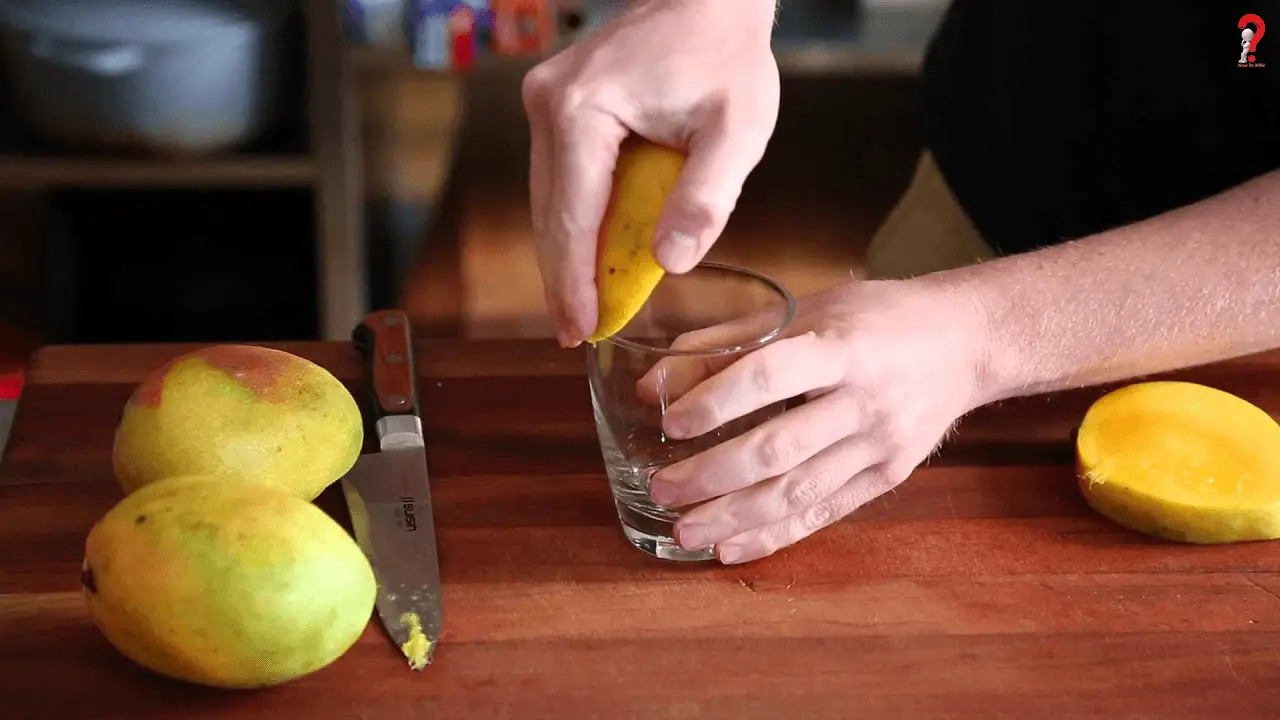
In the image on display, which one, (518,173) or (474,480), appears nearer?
(474,480)

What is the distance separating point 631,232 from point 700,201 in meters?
0.05

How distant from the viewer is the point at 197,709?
595mm

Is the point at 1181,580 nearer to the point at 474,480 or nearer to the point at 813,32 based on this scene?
the point at 474,480

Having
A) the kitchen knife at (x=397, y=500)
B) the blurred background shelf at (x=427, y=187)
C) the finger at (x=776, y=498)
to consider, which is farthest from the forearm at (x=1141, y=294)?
the blurred background shelf at (x=427, y=187)

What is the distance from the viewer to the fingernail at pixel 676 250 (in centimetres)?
61

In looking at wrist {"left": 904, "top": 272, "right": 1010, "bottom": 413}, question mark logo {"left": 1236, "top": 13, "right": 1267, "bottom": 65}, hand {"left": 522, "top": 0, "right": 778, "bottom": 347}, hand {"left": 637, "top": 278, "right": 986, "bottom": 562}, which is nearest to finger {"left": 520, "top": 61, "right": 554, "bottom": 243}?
hand {"left": 522, "top": 0, "right": 778, "bottom": 347}

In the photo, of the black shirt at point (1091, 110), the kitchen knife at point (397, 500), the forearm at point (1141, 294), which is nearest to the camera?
the kitchen knife at point (397, 500)

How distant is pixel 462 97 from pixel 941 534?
4.75 feet

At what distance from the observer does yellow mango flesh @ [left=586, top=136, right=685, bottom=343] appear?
653 millimetres

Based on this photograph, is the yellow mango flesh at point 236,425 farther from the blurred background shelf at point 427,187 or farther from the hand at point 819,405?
the blurred background shelf at point 427,187

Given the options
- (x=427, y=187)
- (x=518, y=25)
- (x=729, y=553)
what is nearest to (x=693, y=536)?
(x=729, y=553)

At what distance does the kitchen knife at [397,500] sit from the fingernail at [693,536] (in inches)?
5.2

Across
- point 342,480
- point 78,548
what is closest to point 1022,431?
point 342,480

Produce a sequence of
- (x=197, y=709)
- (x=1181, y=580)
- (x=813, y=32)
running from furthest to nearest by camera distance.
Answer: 1. (x=813, y=32)
2. (x=1181, y=580)
3. (x=197, y=709)
